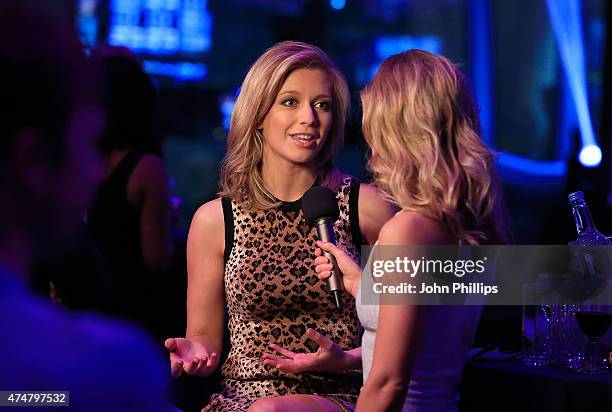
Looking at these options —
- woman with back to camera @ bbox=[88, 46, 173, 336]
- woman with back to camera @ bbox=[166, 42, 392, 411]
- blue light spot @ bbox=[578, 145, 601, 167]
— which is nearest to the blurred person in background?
woman with back to camera @ bbox=[166, 42, 392, 411]

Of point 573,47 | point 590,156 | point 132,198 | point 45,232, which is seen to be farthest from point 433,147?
point 573,47

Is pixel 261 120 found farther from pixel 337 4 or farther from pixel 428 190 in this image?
pixel 337 4

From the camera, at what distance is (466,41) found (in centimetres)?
938

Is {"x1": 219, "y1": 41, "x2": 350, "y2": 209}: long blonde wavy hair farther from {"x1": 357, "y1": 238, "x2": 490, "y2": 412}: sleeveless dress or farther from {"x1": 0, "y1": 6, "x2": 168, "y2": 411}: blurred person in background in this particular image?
{"x1": 0, "y1": 6, "x2": 168, "y2": 411}: blurred person in background

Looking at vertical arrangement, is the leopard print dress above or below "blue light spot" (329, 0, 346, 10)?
below

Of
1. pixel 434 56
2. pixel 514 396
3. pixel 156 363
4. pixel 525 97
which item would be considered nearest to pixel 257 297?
pixel 514 396

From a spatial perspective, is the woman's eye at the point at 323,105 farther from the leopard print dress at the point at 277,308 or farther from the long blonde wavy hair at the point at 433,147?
the long blonde wavy hair at the point at 433,147

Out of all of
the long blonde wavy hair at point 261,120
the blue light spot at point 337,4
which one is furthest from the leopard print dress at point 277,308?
the blue light spot at point 337,4

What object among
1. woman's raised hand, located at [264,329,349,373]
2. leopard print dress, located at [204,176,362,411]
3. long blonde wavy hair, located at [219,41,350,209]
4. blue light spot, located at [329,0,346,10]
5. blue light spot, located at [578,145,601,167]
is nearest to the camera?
woman's raised hand, located at [264,329,349,373]

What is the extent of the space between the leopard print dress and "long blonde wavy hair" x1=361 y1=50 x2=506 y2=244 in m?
0.79

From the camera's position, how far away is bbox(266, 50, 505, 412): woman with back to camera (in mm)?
1924

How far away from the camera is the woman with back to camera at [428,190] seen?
6.31ft

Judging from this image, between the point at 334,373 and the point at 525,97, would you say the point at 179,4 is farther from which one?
the point at 334,373

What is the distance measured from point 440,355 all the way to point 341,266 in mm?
434
